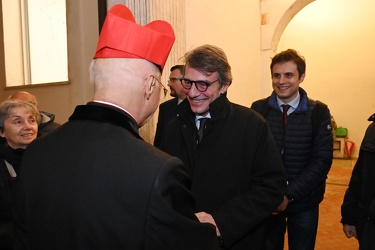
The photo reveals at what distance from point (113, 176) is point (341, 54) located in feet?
34.4

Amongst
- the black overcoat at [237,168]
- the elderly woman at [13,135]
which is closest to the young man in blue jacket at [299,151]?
the black overcoat at [237,168]

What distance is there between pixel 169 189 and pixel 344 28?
10589 millimetres

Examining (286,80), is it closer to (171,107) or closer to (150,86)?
(171,107)

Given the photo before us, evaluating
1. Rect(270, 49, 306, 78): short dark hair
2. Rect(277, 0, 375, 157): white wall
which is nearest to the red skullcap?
Rect(270, 49, 306, 78): short dark hair

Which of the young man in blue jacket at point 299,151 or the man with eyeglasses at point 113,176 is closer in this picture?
the man with eyeglasses at point 113,176

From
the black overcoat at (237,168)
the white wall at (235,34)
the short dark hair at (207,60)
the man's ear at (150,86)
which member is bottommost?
the black overcoat at (237,168)

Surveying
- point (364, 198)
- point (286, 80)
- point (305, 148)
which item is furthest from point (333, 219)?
point (286, 80)

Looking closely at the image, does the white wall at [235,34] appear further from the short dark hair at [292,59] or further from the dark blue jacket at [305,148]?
the dark blue jacket at [305,148]

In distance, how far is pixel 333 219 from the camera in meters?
5.29

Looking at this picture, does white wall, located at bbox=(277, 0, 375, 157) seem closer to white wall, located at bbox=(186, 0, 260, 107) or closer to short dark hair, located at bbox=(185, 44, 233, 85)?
white wall, located at bbox=(186, 0, 260, 107)

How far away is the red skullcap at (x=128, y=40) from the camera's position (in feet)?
3.69

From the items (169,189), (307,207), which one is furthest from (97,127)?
(307,207)

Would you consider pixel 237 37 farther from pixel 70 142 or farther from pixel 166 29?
pixel 70 142

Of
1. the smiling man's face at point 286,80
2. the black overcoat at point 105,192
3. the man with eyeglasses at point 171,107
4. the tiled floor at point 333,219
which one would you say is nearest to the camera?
the black overcoat at point 105,192
